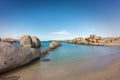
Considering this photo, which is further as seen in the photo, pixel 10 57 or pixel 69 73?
pixel 10 57

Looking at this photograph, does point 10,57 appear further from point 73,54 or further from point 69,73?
point 73,54

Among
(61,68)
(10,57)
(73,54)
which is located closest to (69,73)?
(61,68)

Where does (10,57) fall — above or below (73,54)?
above

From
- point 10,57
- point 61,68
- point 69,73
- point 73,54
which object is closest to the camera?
point 69,73

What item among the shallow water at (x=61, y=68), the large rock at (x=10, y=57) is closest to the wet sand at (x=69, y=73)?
the shallow water at (x=61, y=68)

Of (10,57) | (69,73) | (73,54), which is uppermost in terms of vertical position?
(10,57)

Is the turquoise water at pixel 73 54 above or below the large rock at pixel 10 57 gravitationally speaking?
below

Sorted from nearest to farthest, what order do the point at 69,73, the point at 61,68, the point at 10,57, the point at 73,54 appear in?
1. the point at 69,73
2. the point at 10,57
3. the point at 61,68
4. the point at 73,54

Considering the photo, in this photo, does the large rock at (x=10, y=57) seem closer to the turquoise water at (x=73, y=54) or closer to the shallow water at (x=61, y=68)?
the shallow water at (x=61, y=68)

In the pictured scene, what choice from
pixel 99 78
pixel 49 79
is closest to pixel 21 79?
pixel 49 79

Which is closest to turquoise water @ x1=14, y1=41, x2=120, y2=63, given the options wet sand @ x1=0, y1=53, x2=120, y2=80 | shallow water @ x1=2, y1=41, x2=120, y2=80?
shallow water @ x1=2, y1=41, x2=120, y2=80

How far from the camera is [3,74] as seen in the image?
6.47 m

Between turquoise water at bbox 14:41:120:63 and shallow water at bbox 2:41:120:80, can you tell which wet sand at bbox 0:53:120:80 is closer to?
shallow water at bbox 2:41:120:80

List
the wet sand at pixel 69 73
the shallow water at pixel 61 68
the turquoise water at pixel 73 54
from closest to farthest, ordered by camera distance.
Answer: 1. the wet sand at pixel 69 73
2. the shallow water at pixel 61 68
3. the turquoise water at pixel 73 54
